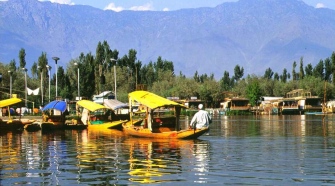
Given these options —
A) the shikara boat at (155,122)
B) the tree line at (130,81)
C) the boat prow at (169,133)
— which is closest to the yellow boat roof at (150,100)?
the shikara boat at (155,122)

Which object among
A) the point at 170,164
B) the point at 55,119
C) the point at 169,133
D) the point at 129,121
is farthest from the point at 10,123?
the point at 170,164

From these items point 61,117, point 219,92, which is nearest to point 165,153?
point 61,117

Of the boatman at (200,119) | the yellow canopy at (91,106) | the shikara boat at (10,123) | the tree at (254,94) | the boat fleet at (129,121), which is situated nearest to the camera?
the boatman at (200,119)

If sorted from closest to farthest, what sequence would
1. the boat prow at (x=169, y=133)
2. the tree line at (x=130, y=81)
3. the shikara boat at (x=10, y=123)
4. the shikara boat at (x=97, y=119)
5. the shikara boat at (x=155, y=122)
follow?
the boat prow at (x=169, y=133), the shikara boat at (x=155, y=122), the shikara boat at (x=10, y=123), the shikara boat at (x=97, y=119), the tree line at (x=130, y=81)

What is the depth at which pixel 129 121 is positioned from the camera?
1967 inches

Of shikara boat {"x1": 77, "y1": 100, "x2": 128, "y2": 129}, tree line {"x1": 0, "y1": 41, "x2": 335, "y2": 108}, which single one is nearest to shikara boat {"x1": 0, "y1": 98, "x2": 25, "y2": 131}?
shikara boat {"x1": 77, "y1": 100, "x2": 128, "y2": 129}

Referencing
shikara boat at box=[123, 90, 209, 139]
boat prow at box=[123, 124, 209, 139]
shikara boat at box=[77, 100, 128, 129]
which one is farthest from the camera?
shikara boat at box=[77, 100, 128, 129]

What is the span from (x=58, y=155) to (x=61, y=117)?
27633 millimetres

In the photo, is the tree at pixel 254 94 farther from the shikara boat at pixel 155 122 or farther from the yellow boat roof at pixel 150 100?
the shikara boat at pixel 155 122

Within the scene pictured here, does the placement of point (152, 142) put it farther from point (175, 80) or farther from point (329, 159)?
point (175, 80)

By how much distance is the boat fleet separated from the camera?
37406mm

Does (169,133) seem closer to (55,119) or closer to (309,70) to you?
(55,119)

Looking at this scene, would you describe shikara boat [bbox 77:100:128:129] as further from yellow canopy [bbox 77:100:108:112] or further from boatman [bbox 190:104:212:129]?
boatman [bbox 190:104:212:129]

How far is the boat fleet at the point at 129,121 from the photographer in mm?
Result: 37406
